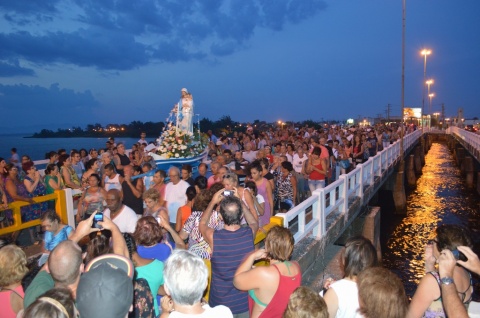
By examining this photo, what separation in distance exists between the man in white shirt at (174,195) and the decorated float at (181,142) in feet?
13.7

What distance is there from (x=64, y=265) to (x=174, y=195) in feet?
13.8

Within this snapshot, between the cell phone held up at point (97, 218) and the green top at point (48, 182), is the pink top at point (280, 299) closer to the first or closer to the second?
the cell phone held up at point (97, 218)

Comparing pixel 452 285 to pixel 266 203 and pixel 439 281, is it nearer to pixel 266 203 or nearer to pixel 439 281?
pixel 439 281

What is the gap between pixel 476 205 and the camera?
67.7ft

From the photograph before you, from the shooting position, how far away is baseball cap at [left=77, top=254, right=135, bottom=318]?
95.5 inches

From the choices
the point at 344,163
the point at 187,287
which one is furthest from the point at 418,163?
the point at 187,287

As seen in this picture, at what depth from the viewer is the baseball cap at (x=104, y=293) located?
7.96ft

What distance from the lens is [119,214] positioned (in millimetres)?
5871

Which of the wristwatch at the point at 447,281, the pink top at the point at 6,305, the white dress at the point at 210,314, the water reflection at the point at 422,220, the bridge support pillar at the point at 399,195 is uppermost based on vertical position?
the wristwatch at the point at 447,281

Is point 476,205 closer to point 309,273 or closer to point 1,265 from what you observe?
point 309,273

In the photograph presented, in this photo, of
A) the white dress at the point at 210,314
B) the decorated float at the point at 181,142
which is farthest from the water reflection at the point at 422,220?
the white dress at the point at 210,314

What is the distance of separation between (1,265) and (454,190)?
1022 inches

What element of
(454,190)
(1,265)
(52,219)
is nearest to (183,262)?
(1,265)

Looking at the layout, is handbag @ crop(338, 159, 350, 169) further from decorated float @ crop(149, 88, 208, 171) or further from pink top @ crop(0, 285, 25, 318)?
pink top @ crop(0, 285, 25, 318)
